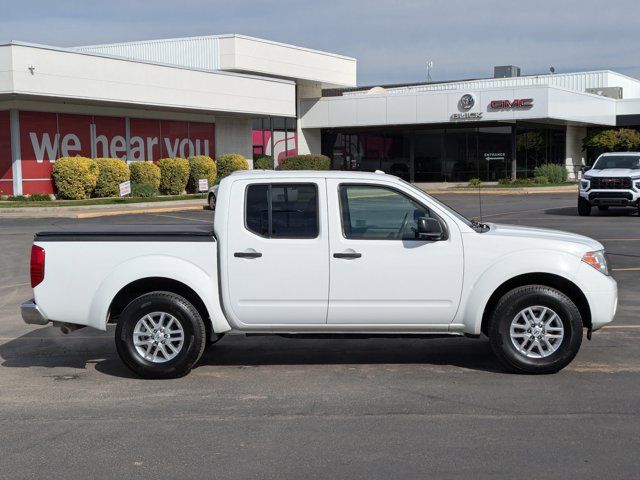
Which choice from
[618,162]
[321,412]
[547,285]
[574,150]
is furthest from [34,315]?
[574,150]

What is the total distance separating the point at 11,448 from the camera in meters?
5.50

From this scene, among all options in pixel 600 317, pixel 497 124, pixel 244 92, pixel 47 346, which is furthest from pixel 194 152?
pixel 600 317

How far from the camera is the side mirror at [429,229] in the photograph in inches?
276

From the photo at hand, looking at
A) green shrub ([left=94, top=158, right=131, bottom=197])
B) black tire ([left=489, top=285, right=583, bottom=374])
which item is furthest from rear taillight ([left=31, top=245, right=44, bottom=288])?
green shrub ([left=94, top=158, right=131, bottom=197])

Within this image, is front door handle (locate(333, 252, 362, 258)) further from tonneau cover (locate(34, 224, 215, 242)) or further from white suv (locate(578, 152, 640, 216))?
white suv (locate(578, 152, 640, 216))

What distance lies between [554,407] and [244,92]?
35.6 m

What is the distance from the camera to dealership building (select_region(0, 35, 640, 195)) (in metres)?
31.9

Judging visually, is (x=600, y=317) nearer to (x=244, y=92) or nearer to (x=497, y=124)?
(x=244, y=92)

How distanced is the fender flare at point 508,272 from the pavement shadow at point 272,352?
2.26 feet

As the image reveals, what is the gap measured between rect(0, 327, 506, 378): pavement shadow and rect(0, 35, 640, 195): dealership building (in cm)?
2259

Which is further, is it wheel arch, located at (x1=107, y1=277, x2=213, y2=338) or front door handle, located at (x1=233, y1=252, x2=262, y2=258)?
wheel arch, located at (x1=107, y1=277, x2=213, y2=338)

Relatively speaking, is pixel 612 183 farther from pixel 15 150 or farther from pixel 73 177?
pixel 15 150

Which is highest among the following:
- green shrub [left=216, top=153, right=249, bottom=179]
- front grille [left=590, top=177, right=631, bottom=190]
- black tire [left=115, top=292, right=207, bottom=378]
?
green shrub [left=216, top=153, right=249, bottom=179]

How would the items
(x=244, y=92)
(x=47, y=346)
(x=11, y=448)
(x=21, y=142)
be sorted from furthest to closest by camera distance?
(x=244, y=92) < (x=21, y=142) < (x=47, y=346) < (x=11, y=448)
